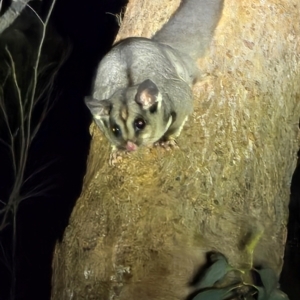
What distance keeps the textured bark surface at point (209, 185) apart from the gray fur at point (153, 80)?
0.23ft

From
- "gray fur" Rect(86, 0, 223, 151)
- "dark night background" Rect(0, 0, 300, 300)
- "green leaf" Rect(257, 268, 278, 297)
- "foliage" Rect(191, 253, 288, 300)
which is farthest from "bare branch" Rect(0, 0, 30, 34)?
"green leaf" Rect(257, 268, 278, 297)

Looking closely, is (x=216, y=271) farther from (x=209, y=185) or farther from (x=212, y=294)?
(x=209, y=185)

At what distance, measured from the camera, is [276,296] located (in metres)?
1.73

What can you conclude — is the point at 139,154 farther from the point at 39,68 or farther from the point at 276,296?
the point at 39,68

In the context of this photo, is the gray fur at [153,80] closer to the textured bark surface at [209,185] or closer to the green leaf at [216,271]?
the textured bark surface at [209,185]

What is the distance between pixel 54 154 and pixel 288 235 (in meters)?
1.54

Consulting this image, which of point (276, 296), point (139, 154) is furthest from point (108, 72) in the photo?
point (276, 296)

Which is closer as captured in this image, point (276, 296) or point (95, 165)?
point (276, 296)

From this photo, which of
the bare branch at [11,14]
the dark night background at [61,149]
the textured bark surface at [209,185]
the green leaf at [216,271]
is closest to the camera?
the green leaf at [216,271]

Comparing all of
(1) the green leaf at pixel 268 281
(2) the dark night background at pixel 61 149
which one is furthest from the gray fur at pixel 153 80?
(2) the dark night background at pixel 61 149

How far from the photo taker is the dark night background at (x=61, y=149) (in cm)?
310

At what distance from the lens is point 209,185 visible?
206 centimetres

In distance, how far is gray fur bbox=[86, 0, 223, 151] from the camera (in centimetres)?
197

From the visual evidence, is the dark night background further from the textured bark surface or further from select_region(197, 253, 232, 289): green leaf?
select_region(197, 253, 232, 289): green leaf
